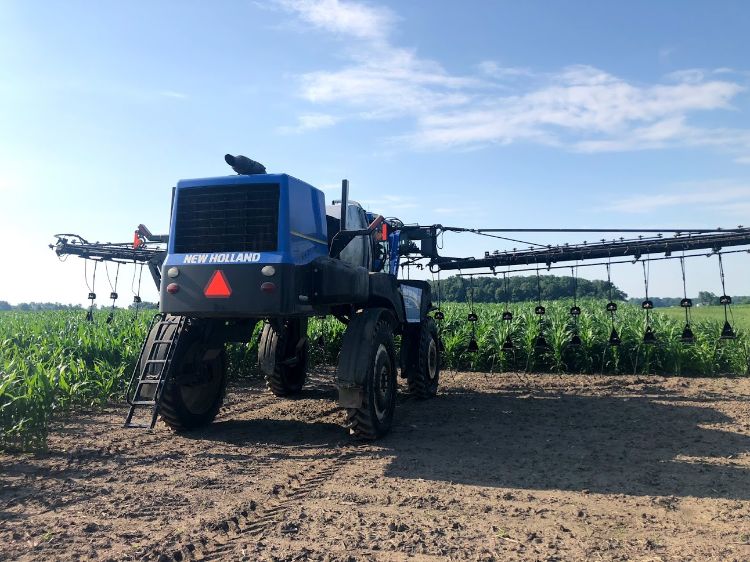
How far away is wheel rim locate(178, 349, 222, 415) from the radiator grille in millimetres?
1563

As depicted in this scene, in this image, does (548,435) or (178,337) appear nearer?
(178,337)

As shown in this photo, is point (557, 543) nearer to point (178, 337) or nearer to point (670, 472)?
point (670, 472)

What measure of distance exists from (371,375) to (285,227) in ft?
6.46

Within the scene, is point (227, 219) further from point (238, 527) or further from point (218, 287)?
point (238, 527)

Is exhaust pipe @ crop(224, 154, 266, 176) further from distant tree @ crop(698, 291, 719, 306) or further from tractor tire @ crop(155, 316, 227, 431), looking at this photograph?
distant tree @ crop(698, 291, 719, 306)

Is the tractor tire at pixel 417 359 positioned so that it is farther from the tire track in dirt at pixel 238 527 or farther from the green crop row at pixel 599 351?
the tire track in dirt at pixel 238 527

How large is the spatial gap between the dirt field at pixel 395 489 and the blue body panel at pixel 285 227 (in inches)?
85.5

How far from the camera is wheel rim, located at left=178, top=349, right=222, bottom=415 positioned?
743 centimetres

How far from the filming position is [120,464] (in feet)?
19.7

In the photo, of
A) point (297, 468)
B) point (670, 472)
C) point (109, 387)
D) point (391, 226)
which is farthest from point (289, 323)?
point (670, 472)

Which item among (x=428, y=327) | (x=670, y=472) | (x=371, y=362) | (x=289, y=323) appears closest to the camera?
(x=670, y=472)

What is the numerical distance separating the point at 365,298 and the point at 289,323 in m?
2.64

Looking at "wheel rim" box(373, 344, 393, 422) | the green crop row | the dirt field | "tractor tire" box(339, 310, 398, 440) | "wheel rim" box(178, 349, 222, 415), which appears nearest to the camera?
the dirt field

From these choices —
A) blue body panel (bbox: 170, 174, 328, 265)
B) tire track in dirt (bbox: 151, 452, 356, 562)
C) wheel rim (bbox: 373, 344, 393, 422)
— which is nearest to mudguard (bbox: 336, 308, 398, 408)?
→ wheel rim (bbox: 373, 344, 393, 422)
